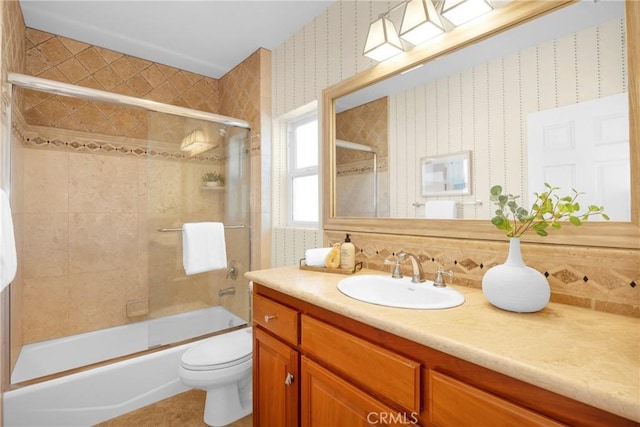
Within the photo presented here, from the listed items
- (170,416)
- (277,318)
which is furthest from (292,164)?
(170,416)

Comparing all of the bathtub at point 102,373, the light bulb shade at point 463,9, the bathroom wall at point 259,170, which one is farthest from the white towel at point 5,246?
the light bulb shade at point 463,9

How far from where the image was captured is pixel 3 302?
59.2 inches

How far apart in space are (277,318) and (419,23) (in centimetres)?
140

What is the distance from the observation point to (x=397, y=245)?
1465mm

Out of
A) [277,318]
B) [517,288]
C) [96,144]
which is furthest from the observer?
[96,144]

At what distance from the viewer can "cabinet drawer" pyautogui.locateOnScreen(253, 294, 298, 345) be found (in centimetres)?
118

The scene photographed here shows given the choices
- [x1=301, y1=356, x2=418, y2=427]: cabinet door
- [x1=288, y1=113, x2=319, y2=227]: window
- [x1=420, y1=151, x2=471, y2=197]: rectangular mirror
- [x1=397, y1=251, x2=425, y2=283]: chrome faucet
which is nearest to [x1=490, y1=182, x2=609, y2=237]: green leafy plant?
[x1=420, y1=151, x2=471, y2=197]: rectangular mirror

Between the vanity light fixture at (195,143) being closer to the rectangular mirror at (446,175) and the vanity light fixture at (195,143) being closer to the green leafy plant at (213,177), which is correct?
the green leafy plant at (213,177)

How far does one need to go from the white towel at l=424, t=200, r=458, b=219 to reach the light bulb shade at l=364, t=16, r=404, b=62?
755 millimetres

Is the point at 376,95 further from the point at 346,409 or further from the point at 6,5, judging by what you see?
the point at 6,5

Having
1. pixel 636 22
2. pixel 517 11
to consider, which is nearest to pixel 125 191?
pixel 517 11

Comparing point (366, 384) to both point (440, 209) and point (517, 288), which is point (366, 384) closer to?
point (517, 288)

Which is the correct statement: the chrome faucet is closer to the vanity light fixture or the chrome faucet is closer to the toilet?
the toilet

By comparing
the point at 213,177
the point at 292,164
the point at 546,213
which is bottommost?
the point at 546,213
